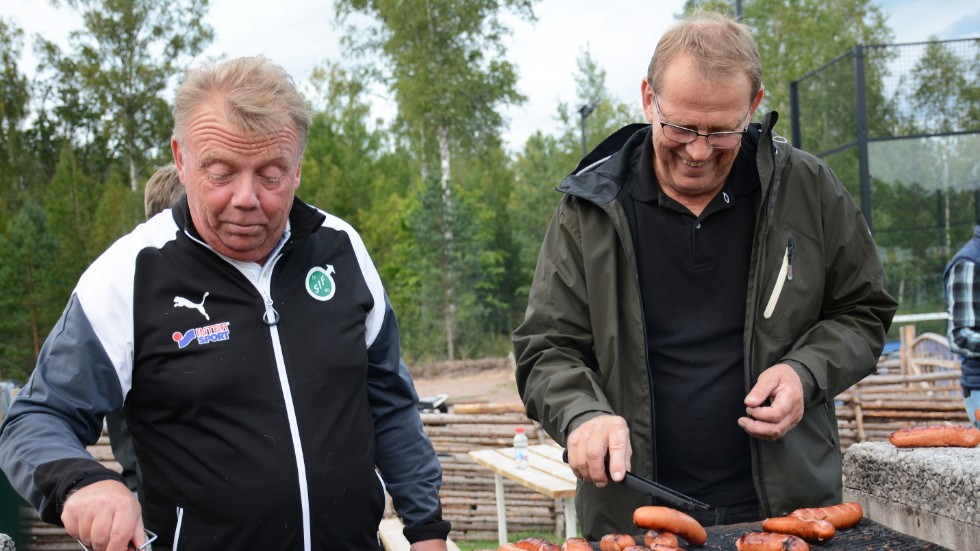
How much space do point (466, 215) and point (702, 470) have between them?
23.0 metres

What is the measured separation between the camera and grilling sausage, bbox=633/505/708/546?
7.04ft

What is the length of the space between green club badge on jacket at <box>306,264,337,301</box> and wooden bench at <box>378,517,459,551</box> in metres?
3.22

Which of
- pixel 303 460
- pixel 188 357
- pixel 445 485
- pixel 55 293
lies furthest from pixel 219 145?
pixel 55 293

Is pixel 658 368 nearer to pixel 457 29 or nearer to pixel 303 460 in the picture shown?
pixel 303 460

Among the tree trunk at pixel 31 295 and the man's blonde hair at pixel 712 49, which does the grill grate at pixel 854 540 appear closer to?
the man's blonde hair at pixel 712 49

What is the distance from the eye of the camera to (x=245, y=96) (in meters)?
2.18

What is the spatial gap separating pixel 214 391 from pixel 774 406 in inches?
52.4

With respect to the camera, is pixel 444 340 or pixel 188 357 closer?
pixel 188 357

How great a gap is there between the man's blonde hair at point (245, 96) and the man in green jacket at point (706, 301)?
81 cm

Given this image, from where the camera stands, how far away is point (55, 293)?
815 inches

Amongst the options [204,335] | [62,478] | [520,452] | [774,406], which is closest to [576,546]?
[774,406]

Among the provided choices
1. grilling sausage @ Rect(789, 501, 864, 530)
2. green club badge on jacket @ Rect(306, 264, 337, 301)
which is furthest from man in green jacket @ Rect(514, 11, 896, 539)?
green club badge on jacket @ Rect(306, 264, 337, 301)

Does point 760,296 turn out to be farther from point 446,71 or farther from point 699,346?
point 446,71

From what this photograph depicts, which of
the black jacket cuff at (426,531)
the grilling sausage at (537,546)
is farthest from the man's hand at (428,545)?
the grilling sausage at (537,546)
